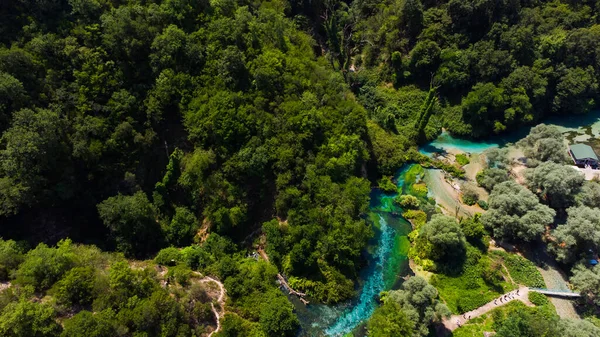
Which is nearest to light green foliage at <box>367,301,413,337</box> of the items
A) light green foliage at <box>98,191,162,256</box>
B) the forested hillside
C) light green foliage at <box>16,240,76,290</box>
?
light green foliage at <box>98,191,162,256</box>

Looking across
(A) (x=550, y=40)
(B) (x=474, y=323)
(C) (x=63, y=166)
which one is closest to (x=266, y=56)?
(C) (x=63, y=166)

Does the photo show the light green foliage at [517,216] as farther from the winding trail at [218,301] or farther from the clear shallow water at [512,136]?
Result: the winding trail at [218,301]

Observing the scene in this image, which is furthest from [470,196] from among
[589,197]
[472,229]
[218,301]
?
[218,301]

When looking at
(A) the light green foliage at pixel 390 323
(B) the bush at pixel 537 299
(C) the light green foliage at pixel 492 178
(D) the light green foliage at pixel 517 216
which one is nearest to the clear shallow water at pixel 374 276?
(A) the light green foliage at pixel 390 323

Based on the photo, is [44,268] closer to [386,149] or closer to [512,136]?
[386,149]

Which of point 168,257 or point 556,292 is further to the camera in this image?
point 556,292

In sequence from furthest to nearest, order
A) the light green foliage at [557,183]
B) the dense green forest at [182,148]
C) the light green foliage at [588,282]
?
the light green foliage at [557,183] < the light green foliage at [588,282] < the dense green forest at [182,148]
